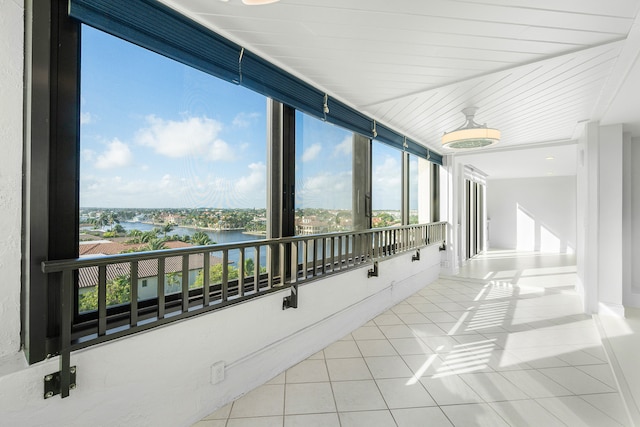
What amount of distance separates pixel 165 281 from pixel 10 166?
789 mm

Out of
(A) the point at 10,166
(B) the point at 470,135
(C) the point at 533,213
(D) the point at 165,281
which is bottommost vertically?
(D) the point at 165,281

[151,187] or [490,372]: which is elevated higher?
[151,187]

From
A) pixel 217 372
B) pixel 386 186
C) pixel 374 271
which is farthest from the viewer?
pixel 386 186

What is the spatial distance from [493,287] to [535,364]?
2420mm

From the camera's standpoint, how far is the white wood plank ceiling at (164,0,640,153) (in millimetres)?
1444

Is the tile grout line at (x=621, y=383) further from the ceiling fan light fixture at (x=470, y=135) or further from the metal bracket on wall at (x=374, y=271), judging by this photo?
the ceiling fan light fixture at (x=470, y=135)

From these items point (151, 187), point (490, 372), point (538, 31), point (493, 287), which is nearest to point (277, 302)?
point (151, 187)

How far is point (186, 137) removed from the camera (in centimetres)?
162

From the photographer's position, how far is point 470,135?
9.16 ft

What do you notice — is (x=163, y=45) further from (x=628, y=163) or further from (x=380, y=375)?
(x=628, y=163)

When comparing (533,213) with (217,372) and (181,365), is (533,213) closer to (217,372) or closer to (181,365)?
(217,372)

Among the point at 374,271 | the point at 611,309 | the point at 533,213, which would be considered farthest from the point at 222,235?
the point at 533,213

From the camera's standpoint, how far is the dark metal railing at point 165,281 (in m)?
1.12

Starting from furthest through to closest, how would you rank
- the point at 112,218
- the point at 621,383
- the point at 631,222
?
the point at 631,222 < the point at 621,383 < the point at 112,218
